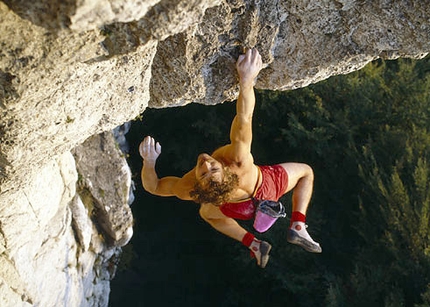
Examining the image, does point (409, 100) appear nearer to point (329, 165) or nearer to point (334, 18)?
point (329, 165)

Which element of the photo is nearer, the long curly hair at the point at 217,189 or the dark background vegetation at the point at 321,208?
the long curly hair at the point at 217,189

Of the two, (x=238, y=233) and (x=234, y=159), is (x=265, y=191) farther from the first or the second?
(x=238, y=233)

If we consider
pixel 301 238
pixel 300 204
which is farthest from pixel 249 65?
pixel 301 238

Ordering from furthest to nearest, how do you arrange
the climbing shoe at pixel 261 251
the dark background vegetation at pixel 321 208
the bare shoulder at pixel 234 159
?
the dark background vegetation at pixel 321 208
the climbing shoe at pixel 261 251
the bare shoulder at pixel 234 159

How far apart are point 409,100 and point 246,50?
20.1ft

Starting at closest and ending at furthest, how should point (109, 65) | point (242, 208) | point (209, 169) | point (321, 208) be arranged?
point (109, 65)
point (209, 169)
point (242, 208)
point (321, 208)

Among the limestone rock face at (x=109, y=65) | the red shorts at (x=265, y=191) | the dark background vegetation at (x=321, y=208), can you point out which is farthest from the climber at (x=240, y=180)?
the dark background vegetation at (x=321, y=208)

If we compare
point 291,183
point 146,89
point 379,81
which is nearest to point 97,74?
point 146,89

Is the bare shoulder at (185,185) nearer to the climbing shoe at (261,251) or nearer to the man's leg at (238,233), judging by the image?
the man's leg at (238,233)

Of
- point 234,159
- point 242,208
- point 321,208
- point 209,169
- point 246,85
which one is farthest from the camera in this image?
point 321,208

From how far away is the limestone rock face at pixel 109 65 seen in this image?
10.2 feet

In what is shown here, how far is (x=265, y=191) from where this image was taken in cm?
527

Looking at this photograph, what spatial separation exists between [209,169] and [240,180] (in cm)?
31

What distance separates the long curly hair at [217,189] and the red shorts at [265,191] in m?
0.31
